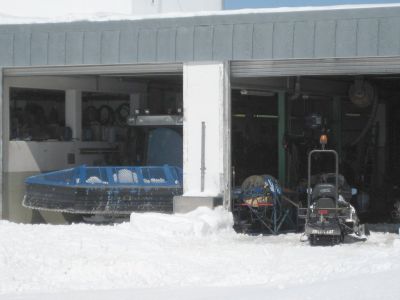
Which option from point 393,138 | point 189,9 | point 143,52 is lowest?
point 393,138

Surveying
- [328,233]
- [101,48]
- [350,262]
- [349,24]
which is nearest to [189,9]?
[101,48]

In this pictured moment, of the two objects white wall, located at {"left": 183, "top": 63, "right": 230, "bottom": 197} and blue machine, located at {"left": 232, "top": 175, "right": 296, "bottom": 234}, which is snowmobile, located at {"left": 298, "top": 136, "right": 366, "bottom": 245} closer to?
blue machine, located at {"left": 232, "top": 175, "right": 296, "bottom": 234}

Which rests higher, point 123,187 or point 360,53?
point 360,53

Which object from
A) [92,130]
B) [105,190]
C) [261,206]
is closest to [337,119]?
[92,130]

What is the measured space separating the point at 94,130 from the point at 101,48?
5.83 m

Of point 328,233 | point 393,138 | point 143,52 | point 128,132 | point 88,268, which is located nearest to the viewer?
point 88,268

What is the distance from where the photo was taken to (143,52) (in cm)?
1564

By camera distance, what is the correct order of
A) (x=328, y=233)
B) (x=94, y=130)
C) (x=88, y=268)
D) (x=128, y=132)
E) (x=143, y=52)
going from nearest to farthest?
(x=88, y=268) → (x=328, y=233) → (x=143, y=52) → (x=128, y=132) → (x=94, y=130)

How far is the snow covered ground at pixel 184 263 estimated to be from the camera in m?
9.14

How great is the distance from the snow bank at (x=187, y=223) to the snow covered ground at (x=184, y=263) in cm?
2

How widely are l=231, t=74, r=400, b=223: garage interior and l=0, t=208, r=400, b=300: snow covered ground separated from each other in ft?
18.1

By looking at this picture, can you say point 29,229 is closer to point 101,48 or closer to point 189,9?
point 101,48

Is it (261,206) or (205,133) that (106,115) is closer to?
(205,133)

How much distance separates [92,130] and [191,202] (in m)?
7.01
